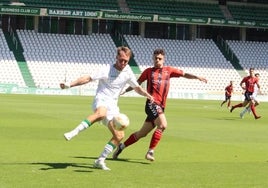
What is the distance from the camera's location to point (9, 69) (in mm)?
54031

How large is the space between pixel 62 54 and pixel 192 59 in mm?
13170

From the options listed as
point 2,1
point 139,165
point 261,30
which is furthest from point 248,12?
point 139,165

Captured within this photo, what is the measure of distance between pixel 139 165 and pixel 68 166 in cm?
137

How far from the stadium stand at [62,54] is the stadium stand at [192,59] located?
315 centimetres

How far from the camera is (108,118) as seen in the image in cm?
1073

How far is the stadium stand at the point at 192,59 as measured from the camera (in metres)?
60.1

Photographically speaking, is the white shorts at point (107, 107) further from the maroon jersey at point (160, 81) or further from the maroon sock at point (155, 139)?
the maroon jersey at point (160, 81)

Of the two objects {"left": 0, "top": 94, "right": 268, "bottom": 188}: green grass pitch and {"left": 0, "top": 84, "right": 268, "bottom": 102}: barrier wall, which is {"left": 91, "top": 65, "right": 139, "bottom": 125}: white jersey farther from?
{"left": 0, "top": 84, "right": 268, "bottom": 102}: barrier wall

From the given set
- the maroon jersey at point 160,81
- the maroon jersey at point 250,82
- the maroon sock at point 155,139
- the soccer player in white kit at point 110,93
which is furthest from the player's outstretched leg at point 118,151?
the maroon jersey at point 250,82

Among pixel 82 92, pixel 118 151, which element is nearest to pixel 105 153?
pixel 118 151

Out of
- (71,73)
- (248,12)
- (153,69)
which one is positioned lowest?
(71,73)

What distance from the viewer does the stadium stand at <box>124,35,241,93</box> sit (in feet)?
197

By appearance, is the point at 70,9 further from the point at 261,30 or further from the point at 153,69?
the point at 153,69

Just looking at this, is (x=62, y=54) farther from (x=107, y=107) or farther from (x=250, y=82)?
(x=107, y=107)
